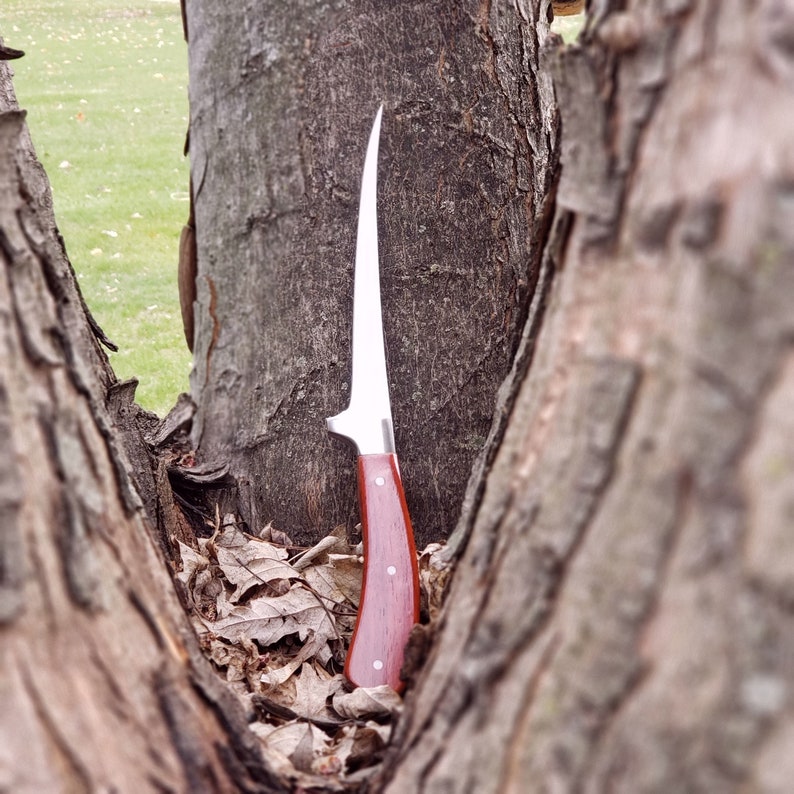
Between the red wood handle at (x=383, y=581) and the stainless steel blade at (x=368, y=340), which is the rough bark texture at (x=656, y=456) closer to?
the red wood handle at (x=383, y=581)

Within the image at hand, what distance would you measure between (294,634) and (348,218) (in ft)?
3.45

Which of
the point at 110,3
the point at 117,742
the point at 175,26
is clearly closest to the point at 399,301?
the point at 117,742

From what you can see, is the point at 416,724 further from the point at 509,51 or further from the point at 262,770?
the point at 509,51

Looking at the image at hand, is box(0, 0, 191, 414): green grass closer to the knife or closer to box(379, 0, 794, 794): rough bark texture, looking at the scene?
the knife

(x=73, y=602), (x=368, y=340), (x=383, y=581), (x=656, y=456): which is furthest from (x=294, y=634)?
(x=656, y=456)

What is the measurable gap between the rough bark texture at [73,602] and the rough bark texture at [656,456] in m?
0.36

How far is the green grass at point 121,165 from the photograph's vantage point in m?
6.39

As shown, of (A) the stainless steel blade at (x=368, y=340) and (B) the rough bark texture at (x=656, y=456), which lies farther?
(A) the stainless steel blade at (x=368, y=340)

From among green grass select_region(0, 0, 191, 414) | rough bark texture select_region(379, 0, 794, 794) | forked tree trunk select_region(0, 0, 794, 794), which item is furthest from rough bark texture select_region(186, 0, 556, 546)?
rough bark texture select_region(379, 0, 794, 794)

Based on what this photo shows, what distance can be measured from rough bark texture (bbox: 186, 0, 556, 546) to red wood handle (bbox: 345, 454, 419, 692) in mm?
244

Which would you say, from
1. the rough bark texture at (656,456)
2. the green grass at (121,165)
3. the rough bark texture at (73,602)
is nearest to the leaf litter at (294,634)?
the rough bark texture at (73,602)

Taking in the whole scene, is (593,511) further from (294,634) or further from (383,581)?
(294,634)

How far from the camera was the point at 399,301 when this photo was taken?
2.26 meters

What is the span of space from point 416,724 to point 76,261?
706 cm
